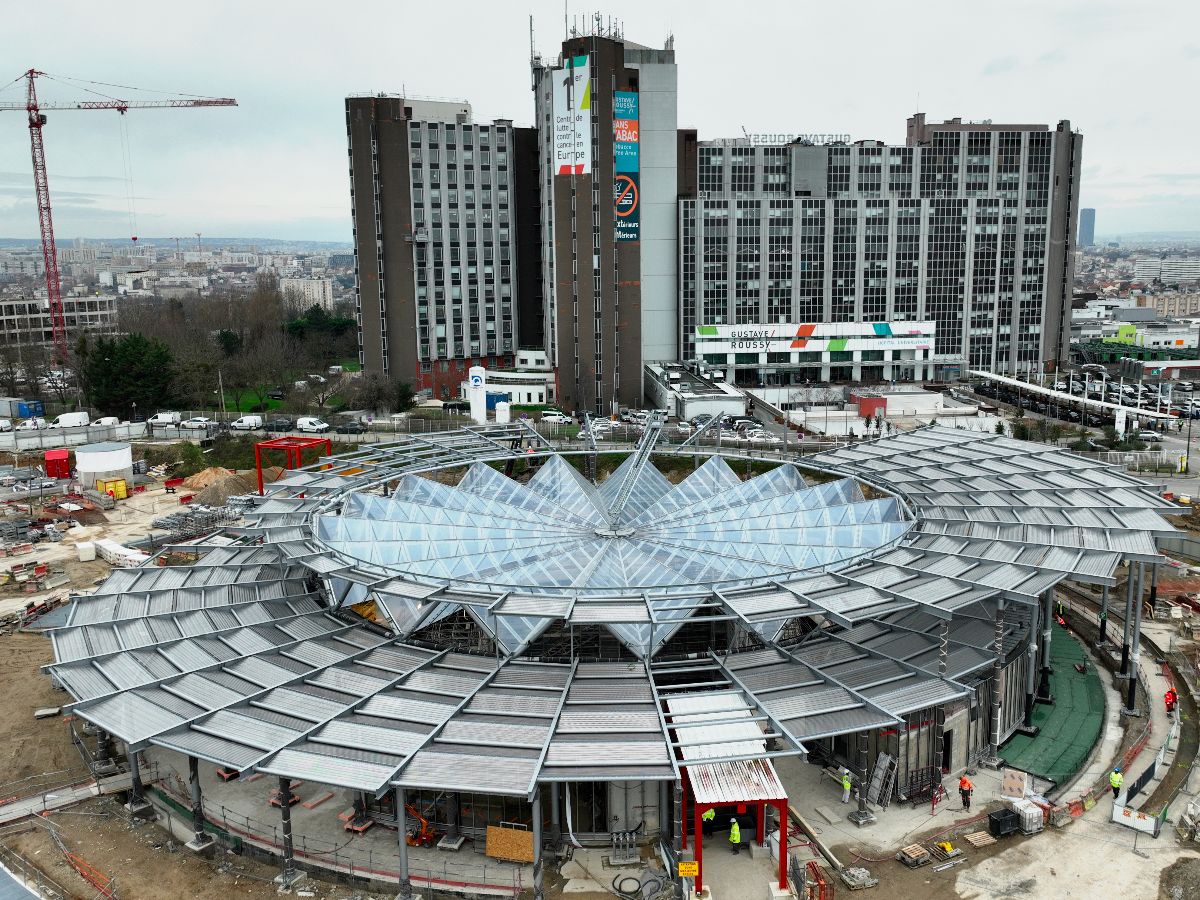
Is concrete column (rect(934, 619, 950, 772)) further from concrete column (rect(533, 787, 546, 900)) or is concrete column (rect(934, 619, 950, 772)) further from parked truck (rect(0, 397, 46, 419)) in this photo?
parked truck (rect(0, 397, 46, 419))

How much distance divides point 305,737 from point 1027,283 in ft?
363

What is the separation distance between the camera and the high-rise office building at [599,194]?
295 feet

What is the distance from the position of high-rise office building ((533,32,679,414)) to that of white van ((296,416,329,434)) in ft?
80.8

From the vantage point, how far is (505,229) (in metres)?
107

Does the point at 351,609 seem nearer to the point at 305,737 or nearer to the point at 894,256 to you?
the point at 305,737

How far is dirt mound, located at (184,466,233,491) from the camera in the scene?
70.7m

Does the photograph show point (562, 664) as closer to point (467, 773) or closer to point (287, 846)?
point (467, 773)

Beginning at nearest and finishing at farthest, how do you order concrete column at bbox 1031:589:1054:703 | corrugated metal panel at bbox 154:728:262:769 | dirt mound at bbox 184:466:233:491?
corrugated metal panel at bbox 154:728:262:769 < concrete column at bbox 1031:589:1054:703 < dirt mound at bbox 184:466:233:491

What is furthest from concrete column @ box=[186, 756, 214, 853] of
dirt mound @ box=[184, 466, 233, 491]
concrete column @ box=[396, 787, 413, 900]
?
dirt mound @ box=[184, 466, 233, 491]

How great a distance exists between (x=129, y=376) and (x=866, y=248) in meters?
80.9

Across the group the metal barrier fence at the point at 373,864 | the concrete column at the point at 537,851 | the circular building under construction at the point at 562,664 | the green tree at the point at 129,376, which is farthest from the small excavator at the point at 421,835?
the green tree at the point at 129,376

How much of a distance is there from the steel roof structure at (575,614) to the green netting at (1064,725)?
3.43m

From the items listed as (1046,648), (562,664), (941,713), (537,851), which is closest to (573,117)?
(1046,648)

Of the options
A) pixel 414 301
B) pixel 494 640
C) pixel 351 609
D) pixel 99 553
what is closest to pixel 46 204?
pixel 414 301
